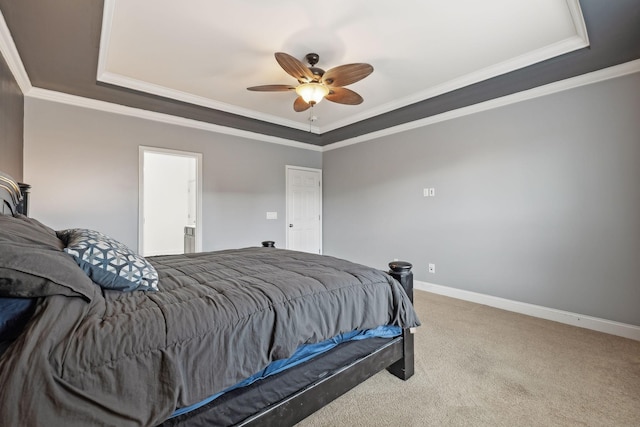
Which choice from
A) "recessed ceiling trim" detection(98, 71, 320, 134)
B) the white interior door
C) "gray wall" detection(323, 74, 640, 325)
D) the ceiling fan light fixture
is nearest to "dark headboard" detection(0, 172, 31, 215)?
"recessed ceiling trim" detection(98, 71, 320, 134)

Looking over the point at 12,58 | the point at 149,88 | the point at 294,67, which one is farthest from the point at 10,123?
the point at 294,67

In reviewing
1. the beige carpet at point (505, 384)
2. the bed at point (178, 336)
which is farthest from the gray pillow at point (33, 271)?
the beige carpet at point (505, 384)

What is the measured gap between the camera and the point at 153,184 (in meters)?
6.58

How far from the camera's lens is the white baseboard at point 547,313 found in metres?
2.55

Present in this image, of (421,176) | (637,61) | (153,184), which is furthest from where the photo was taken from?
(153,184)

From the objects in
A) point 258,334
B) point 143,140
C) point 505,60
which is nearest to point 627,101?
point 505,60

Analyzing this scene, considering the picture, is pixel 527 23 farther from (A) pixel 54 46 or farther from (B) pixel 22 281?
(A) pixel 54 46

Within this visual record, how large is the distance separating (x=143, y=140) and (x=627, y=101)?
5230 millimetres

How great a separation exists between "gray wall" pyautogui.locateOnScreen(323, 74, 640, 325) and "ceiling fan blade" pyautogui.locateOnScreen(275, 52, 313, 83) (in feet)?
Result: 7.45

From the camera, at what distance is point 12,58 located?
2.40 meters

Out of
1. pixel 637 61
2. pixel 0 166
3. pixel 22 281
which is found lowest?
pixel 22 281

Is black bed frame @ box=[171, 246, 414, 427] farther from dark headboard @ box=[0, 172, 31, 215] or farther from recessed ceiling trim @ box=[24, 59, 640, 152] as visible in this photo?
recessed ceiling trim @ box=[24, 59, 640, 152]

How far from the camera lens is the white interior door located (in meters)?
5.25

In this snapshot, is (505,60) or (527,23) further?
(505,60)
